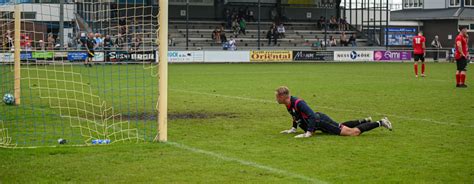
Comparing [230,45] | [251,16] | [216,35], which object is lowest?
[230,45]

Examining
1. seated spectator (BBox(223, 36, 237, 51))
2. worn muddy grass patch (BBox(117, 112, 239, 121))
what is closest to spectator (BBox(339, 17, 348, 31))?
seated spectator (BBox(223, 36, 237, 51))

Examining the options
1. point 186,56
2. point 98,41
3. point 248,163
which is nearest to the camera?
point 248,163

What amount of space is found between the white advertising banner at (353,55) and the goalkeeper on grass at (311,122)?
40261mm

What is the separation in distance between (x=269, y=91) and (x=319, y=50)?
2972 cm

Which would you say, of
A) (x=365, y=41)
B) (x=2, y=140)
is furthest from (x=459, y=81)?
(x=365, y=41)

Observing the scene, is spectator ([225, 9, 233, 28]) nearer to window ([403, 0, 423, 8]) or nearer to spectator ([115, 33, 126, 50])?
window ([403, 0, 423, 8])

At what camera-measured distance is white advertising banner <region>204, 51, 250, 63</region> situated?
48344 millimetres

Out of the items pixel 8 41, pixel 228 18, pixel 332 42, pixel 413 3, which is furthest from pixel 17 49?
pixel 413 3

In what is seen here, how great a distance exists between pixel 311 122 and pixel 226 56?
37.5m

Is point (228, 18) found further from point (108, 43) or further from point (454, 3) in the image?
point (108, 43)

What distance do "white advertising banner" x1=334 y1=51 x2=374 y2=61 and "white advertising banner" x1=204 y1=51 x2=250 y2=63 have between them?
7003 millimetres

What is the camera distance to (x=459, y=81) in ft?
78.6

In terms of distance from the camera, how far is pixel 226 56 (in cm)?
4888

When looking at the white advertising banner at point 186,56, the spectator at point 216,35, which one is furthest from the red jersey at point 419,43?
the spectator at point 216,35
